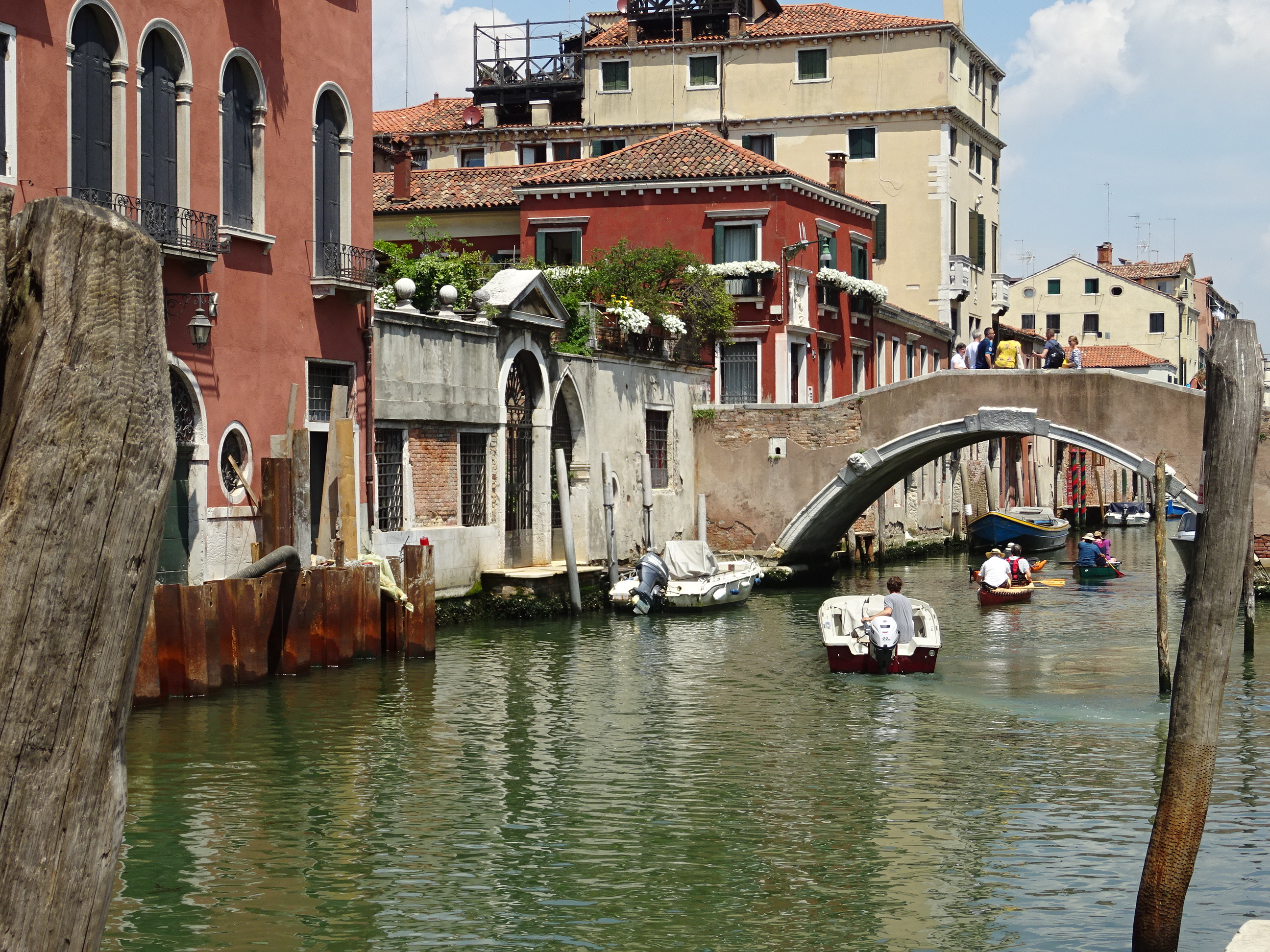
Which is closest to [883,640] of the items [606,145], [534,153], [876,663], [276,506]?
[876,663]

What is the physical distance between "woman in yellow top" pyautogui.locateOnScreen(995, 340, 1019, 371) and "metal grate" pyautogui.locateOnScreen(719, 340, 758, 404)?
5366mm

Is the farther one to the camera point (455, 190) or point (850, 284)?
point (850, 284)

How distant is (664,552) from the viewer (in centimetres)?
2523

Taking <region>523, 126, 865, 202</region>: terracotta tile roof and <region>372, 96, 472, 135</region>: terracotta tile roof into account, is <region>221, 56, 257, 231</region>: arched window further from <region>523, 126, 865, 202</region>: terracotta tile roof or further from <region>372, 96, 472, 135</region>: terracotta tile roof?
<region>372, 96, 472, 135</region>: terracotta tile roof

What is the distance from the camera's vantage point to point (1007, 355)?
27984mm

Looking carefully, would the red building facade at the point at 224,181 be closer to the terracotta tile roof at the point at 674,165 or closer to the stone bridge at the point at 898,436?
the stone bridge at the point at 898,436

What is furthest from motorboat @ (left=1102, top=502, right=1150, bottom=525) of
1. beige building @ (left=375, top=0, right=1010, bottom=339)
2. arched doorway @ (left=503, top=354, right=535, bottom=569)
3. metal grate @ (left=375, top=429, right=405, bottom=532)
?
metal grate @ (left=375, top=429, right=405, bottom=532)

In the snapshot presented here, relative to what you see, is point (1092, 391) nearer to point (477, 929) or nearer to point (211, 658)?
point (211, 658)

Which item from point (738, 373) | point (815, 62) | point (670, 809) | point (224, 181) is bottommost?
point (670, 809)

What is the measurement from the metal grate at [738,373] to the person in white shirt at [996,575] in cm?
757

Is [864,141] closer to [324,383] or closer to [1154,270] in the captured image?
[324,383]

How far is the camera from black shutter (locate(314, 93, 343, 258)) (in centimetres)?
1873

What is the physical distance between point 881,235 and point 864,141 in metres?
2.37

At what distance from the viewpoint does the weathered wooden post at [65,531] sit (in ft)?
7.74
